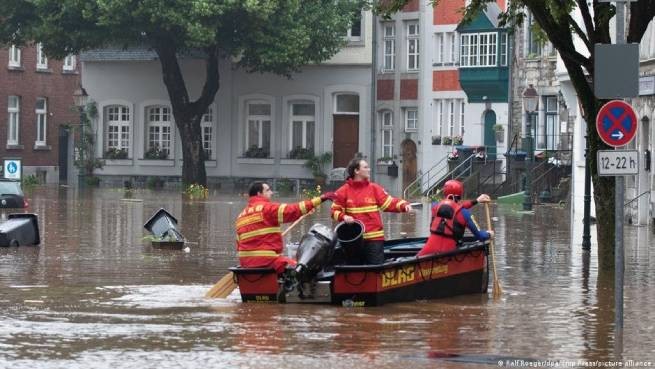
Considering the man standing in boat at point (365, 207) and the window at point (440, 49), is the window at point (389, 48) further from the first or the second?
the man standing in boat at point (365, 207)

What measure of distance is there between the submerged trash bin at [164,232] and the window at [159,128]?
40.6m

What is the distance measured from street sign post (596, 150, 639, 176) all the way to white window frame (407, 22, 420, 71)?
49070 millimetres

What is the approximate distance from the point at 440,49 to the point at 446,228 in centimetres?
4405

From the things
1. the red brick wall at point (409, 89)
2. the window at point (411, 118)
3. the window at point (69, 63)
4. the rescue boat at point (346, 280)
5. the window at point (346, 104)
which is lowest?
the rescue boat at point (346, 280)

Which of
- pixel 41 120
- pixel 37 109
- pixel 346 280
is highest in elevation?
pixel 37 109

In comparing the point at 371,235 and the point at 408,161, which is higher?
the point at 408,161

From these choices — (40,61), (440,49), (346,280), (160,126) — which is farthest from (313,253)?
(40,61)

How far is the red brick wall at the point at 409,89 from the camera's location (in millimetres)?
64062

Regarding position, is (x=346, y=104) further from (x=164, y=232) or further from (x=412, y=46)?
(x=164, y=232)

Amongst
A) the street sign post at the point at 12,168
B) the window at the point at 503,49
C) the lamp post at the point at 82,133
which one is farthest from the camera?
the lamp post at the point at 82,133

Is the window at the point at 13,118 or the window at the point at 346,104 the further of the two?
the window at the point at 13,118

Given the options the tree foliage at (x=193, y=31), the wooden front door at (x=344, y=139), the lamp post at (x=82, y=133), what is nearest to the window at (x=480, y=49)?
the tree foliage at (x=193, y=31)

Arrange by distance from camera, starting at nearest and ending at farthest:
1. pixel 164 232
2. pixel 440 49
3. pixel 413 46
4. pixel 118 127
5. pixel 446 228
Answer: pixel 446 228 < pixel 164 232 < pixel 440 49 < pixel 413 46 < pixel 118 127

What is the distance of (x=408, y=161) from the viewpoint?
64062 mm
